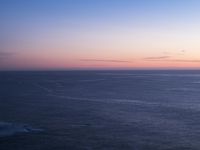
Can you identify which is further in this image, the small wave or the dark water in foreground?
the small wave

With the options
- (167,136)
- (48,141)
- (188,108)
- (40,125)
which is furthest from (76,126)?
(188,108)

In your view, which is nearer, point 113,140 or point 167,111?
point 113,140

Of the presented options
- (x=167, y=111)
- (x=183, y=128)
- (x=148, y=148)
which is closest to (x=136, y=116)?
(x=167, y=111)

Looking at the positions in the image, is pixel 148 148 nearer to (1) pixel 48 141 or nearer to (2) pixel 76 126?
(1) pixel 48 141

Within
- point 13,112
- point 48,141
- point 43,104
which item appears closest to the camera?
point 48,141

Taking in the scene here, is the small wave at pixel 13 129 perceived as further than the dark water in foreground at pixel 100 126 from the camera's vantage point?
Yes

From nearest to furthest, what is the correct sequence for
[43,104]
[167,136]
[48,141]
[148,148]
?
[148,148]
[48,141]
[167,136]
[43,104]

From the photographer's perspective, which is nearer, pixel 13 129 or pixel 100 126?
pixel 13 129

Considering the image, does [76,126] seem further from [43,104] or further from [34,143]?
[43,104]

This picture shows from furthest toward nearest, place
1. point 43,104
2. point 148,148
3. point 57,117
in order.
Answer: point 43,104, point 57,117, point 148,148
